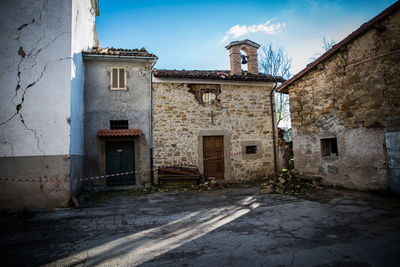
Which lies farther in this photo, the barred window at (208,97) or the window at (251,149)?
the window at (251,149)

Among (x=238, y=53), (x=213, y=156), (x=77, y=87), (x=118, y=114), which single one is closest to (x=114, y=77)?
(x=118, y=114)

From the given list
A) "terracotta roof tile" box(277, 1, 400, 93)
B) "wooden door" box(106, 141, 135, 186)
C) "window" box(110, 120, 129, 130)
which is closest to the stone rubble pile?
"terracotta roof tile" box(277, 1, 400, 93)

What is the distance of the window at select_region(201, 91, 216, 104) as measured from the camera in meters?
10.1

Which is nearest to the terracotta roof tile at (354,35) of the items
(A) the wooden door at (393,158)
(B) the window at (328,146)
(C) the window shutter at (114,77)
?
(B) the window at (328,146)

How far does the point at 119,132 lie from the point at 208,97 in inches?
170

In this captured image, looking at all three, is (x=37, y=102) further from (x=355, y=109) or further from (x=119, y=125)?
(x=355, y=109)

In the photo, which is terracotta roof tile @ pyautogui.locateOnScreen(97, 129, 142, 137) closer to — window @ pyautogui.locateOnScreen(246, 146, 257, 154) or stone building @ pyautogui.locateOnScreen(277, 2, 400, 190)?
window @ pyautogui.locateOnScreen(246, 146, 257, 154)

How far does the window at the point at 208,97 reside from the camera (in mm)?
10141

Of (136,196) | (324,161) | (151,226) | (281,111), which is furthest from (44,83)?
(281,111)

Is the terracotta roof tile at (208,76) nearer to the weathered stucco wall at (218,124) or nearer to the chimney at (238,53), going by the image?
the weathered stucco wall at (218,124)

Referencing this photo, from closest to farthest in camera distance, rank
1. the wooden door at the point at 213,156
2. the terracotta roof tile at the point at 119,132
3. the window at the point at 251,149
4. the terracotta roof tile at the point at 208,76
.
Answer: the terracotta roof tile at the point at 119,132 → the terracotta roof tile at the point at 208,76 → the wooden door at the point at 213,156 → the window at the point at 251,149

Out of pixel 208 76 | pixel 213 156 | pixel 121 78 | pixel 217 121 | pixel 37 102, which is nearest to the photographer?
pixel 37 102

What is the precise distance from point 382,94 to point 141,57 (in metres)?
8.48

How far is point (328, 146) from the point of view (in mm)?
7285
